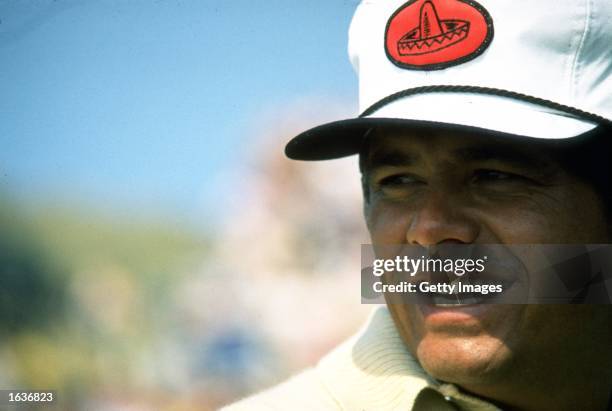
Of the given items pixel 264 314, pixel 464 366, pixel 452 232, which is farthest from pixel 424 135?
pixel 264 314

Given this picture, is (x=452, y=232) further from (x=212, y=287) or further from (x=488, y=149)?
(x=212, y=287)

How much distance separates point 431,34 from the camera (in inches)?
64.7

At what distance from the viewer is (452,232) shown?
64.4 inches

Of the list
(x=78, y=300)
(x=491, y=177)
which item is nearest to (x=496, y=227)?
(x=491, y=177)

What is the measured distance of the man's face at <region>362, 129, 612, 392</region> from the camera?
164 centimetres

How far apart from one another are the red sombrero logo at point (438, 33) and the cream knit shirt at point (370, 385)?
2.26 ft

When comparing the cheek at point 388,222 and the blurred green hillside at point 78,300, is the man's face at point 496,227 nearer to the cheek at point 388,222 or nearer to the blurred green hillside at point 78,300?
the cheek at point 388,222

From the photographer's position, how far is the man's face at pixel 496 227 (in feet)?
5.38

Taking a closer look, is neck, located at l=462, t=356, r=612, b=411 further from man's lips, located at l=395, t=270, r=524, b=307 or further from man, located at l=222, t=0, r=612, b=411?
man's lips, located at l=395, t=270, r=524, b=307

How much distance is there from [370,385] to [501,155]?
25.0 inches

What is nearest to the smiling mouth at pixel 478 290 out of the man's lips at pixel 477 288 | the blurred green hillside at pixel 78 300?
the man's lips at pixel 477 288

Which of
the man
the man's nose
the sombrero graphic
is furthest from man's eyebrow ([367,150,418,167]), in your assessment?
the sombrero graphic

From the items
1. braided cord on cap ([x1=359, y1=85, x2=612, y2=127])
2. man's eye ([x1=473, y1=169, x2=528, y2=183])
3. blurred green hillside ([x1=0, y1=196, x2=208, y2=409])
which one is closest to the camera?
braided cord on cap ([x1=359, y1=85, x2=612, y2=127])

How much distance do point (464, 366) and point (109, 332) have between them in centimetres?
227
